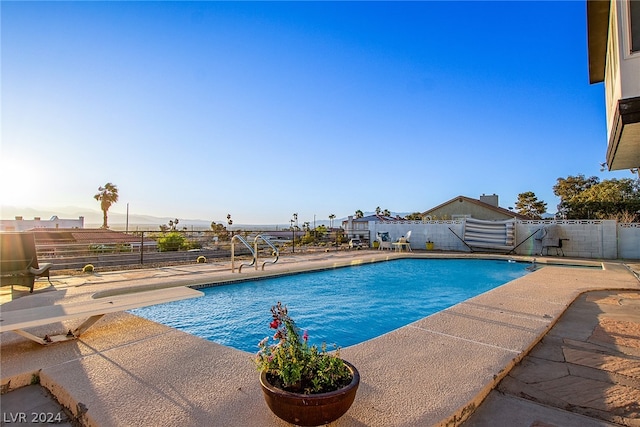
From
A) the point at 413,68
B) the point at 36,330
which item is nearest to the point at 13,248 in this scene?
the point at 36,330

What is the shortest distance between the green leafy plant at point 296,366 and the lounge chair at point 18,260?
5.28 meters

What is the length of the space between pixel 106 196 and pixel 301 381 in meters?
39.2

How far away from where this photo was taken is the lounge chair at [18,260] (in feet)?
16.0

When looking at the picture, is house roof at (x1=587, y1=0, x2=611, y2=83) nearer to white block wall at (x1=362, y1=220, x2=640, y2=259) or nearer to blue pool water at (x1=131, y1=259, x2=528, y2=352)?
blue pool water at (x1=131, y1=259, x2=528, y2=352)

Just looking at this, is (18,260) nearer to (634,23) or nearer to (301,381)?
(301,381)

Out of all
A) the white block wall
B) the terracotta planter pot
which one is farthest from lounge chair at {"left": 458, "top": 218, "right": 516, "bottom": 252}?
the terracotta planter pot

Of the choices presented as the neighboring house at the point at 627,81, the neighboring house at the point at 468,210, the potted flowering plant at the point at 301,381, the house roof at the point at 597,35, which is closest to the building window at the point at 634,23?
the neighboring house at the point at 627,81

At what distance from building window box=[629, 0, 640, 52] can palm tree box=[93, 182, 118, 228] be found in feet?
130

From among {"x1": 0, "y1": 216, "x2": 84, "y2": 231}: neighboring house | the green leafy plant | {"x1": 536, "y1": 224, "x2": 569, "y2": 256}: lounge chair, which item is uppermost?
{"x1": 0, "y1": 216, "x2": 84, "y2": 231}: neighboring house

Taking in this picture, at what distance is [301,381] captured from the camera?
1.67 metres

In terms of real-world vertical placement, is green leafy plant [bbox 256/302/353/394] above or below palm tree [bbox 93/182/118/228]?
below

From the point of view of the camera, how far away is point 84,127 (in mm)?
9117

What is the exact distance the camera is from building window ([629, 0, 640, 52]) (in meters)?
2.93

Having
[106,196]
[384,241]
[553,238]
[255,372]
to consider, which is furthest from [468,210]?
[106,196]
